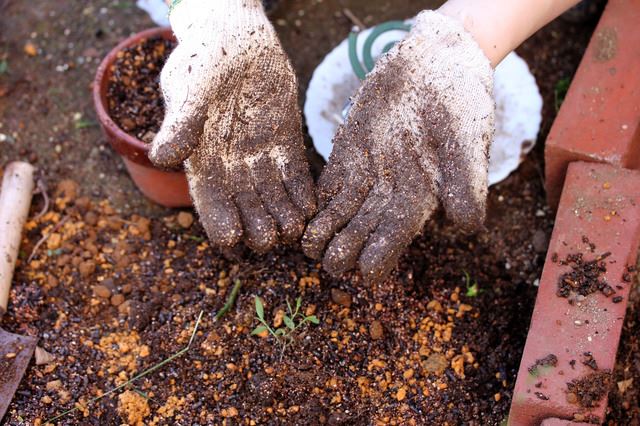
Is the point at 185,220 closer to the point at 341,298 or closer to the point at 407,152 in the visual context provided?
the point at 341,298

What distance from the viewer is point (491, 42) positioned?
6.49 feet

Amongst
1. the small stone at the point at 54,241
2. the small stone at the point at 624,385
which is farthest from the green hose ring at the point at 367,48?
the small stone at the point at 624,385

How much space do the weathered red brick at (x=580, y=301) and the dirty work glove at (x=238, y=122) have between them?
69cm

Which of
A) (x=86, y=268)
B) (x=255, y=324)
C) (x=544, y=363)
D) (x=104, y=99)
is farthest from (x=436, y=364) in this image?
(x=104, y=99)

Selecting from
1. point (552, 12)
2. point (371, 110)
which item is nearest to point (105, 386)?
point (371, 110)

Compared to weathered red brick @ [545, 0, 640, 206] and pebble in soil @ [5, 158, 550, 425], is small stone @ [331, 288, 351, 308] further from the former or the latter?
weathered red brick @ [545, 0, 640, 206]

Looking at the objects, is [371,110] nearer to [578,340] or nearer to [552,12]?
[552,12]

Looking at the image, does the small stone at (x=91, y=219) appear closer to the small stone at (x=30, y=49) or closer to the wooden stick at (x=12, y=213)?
the wooden stick at (x=12, y=213)

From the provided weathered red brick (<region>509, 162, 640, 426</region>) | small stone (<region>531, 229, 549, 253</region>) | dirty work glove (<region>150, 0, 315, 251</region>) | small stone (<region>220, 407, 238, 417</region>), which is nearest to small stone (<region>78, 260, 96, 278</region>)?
dirty work glove (<region>150, 0, 315, 251</region>)

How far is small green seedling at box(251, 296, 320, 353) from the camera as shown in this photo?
6.43ft

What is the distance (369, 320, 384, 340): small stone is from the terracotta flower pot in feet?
2.39

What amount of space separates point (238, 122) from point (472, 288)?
855 millimetres

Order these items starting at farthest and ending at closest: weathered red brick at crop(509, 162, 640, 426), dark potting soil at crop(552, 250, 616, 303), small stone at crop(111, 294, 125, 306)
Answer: small stone at crop(111, 294, 125, 306), dark potting soil at crop(552, 250, 616, 303), weathered red brick at crop(509, 162, 640, 426)

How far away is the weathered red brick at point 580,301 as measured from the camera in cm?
179
